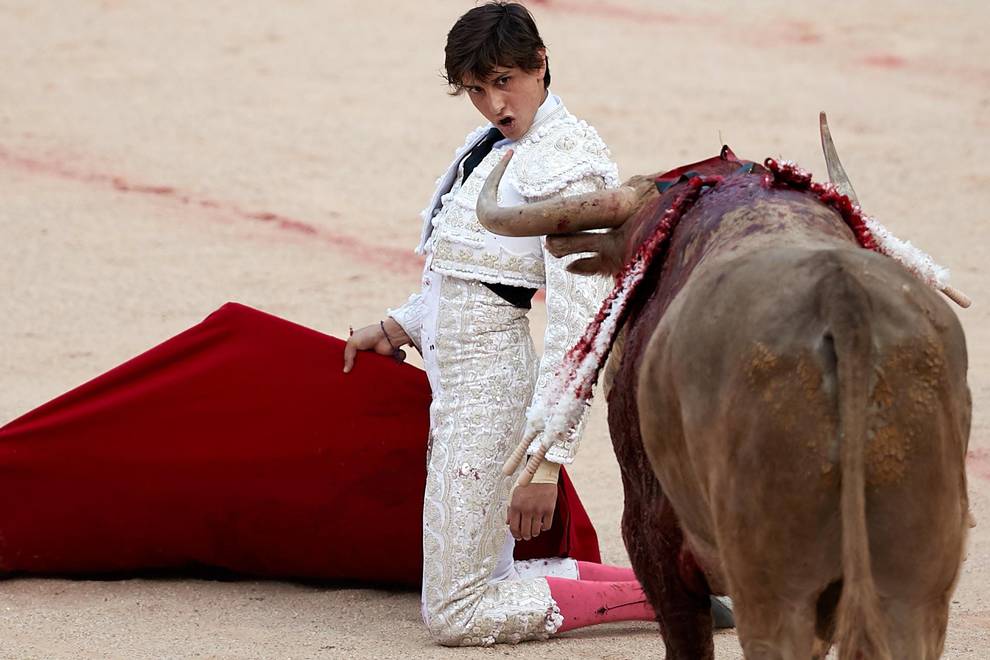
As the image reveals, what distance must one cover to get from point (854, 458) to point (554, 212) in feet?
3.06

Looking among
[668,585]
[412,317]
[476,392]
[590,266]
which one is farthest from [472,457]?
[668,585]

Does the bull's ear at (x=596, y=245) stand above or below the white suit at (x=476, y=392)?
above

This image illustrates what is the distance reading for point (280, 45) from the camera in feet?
35.3

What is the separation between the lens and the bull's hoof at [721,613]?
12.1ft

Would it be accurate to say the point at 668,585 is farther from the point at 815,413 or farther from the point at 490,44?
the point at 490,44

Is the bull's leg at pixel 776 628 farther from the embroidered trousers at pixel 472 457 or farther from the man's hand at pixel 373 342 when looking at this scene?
the man's hand at pixel 373 342

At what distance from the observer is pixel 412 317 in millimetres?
3814

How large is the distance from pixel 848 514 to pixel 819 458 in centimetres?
8

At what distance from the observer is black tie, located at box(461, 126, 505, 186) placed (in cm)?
362

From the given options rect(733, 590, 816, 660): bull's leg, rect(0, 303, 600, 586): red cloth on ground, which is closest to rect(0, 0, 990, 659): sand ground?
rect(0, 303, 600, 586): red cloth on ground

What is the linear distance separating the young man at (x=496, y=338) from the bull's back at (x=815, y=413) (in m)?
1.17

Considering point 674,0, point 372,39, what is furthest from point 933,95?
point 372,39

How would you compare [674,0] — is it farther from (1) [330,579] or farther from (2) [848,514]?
(2) [848,514]

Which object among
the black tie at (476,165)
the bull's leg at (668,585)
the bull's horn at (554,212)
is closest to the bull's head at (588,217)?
the bull's horn at (554,212)
